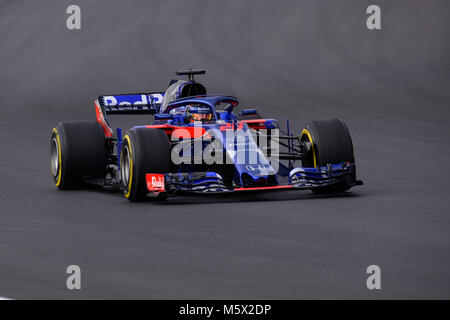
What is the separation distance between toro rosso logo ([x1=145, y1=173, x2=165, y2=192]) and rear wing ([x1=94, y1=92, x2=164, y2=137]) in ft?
11.5

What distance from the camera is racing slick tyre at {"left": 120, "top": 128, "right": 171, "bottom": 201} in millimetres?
13156

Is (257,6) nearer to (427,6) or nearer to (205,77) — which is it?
(427,6)

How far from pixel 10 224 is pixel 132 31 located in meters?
29.2

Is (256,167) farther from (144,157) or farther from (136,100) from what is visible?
(136,100)

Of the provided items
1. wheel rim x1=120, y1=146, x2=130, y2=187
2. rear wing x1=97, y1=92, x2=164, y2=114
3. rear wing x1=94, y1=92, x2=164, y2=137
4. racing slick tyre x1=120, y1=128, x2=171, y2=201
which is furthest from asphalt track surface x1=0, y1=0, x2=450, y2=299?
rear wing x1=97, y1=92, x2=164, y2=114

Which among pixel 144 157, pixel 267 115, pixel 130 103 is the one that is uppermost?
pixel 267 115

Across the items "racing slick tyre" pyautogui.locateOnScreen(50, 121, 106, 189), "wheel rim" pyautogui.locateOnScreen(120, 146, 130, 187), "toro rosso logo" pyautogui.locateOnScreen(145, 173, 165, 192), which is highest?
"racing slick tyre" pyautogui.locateOnScreen(50, 121, 106, 189)

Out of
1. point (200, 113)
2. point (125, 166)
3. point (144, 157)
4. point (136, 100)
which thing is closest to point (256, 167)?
point (144, 157)

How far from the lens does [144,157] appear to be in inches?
518

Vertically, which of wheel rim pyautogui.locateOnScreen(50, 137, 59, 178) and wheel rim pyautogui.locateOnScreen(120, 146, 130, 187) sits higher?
wheel rim pyautogui.locateOnScreen(50, 137, 59, 178)

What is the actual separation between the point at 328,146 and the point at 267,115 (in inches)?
495

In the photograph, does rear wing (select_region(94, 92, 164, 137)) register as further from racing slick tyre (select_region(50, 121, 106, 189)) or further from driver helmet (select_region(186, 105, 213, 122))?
driver helmet (select_region(186, 105, 213, 122))

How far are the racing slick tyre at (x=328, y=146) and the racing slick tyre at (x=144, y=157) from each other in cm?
200

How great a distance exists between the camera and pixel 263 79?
108 ft
